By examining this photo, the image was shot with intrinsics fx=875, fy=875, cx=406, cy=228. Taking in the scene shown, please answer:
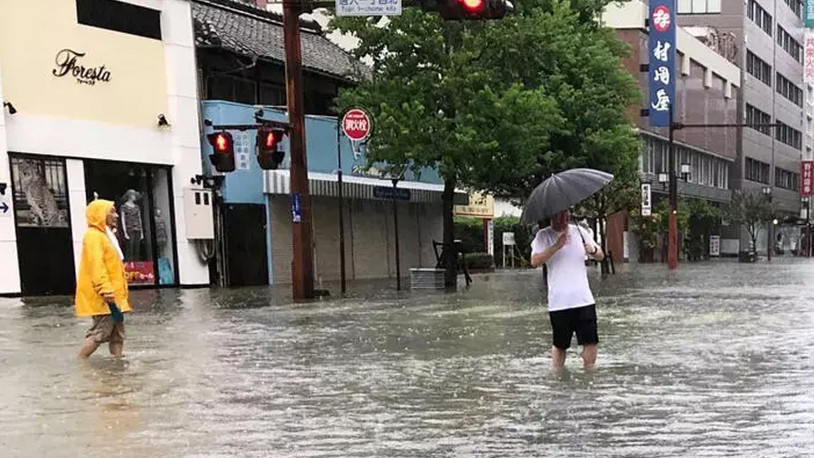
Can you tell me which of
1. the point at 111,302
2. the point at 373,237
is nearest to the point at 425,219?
the point at 373,237

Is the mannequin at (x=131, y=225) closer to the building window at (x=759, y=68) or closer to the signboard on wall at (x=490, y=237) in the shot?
the signboard on wall at (x=490, y=237)

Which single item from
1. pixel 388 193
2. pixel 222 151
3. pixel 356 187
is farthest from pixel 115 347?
pixel 388 193

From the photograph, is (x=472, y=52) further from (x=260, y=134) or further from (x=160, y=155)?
(x=160, y=155)

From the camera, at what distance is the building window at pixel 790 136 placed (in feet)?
258

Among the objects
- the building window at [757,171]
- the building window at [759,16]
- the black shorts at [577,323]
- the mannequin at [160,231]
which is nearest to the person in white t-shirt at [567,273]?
the black shorts at [577,323]

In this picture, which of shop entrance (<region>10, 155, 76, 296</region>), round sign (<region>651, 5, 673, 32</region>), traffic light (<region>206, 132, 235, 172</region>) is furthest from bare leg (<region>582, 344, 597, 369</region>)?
round sign (<region>651, 5, 673, 32</region>)

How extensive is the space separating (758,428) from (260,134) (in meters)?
10.9

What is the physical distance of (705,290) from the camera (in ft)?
62.4

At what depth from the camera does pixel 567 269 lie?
7484 millimetres

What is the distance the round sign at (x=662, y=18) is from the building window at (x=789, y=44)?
35.7 m

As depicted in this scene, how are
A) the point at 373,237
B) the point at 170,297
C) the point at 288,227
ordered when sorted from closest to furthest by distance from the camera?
the point at 170,297 < the point at 288,227 < the point at 373,237

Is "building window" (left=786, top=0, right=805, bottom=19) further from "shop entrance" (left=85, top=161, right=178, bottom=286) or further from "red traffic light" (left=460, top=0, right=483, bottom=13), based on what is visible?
"red traffic light" (left=460, top=0, right=483, bottom=13)

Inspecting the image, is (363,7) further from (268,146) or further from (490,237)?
(490,237)

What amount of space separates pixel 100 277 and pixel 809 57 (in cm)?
7629
